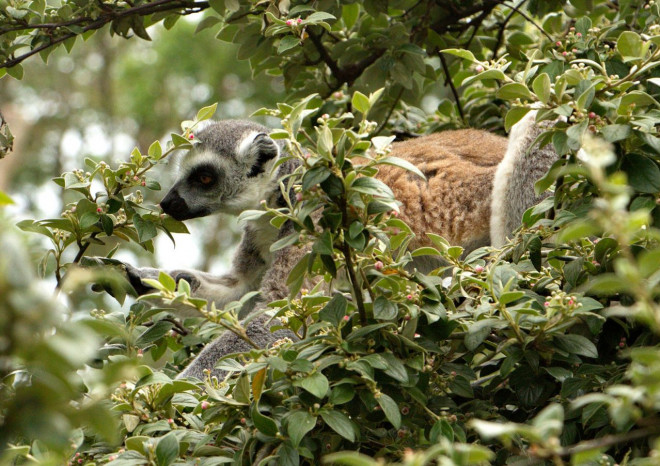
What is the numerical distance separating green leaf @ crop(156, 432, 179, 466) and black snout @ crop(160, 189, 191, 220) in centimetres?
224

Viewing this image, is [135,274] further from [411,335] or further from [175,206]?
[411,335]

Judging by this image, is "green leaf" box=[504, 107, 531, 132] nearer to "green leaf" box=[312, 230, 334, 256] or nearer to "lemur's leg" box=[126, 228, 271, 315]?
"green leaf" box=[312, 230, 334, 256]

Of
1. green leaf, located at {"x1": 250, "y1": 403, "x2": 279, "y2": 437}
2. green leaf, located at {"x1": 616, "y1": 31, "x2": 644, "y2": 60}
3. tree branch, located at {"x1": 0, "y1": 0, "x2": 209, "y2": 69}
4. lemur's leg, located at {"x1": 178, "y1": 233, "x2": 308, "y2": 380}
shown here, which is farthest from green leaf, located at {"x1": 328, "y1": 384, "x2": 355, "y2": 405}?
tree branch, located at {"x1": 0, "y1": 0, "x2": 209, "y2": 69}

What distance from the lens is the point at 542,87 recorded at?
2416 mm

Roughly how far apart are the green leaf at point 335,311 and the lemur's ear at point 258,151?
8.15 feet

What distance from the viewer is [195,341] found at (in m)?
3.58

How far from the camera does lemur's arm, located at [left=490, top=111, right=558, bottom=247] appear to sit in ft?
11.8

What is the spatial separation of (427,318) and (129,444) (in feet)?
3.17

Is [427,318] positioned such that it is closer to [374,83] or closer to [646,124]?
[646,124]

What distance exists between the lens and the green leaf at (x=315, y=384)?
205cm

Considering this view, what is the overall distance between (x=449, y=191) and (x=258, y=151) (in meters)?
1.19

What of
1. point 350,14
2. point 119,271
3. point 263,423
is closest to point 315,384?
point 263,423

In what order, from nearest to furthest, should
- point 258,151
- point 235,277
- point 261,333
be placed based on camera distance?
1. point 261,333
2. point 258,151
3. point 235,277

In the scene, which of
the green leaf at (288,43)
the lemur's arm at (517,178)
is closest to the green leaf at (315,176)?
the green leaf at (288,43)
